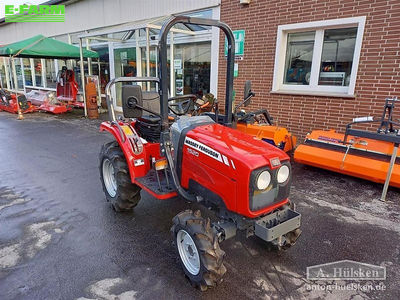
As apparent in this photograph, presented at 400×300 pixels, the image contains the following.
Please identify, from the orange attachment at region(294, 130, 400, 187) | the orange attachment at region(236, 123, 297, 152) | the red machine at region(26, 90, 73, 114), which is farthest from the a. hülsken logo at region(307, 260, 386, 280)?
the red machine at region(26, 90, 73, 114)

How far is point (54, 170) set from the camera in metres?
4.77

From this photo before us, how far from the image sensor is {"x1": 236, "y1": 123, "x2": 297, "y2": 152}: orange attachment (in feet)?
16.3

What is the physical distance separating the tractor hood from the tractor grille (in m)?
0.09

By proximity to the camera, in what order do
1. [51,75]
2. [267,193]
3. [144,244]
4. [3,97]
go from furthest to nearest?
[51,75] → [3,97] → [144,244] → [267,193]

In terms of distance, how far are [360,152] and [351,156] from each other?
5.3 inches

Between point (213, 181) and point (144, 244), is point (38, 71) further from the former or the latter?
point (213, 181)

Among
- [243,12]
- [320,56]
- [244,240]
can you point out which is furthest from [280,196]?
[243,12]

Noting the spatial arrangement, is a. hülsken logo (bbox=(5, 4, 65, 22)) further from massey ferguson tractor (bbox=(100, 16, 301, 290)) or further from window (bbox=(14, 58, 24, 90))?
massey ferguson tractor (bbox=(100, 16, 301, 290))

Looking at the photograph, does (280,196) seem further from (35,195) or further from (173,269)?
(35,195)

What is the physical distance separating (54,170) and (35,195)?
993mm

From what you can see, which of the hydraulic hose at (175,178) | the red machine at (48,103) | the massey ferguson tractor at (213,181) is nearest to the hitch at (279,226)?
the massey ferguson tractor at (213,181)

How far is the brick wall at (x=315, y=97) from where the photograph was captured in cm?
491

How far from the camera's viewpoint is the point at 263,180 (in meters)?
2.08

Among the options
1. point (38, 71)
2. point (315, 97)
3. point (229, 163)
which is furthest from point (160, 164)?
point (38, 71)
